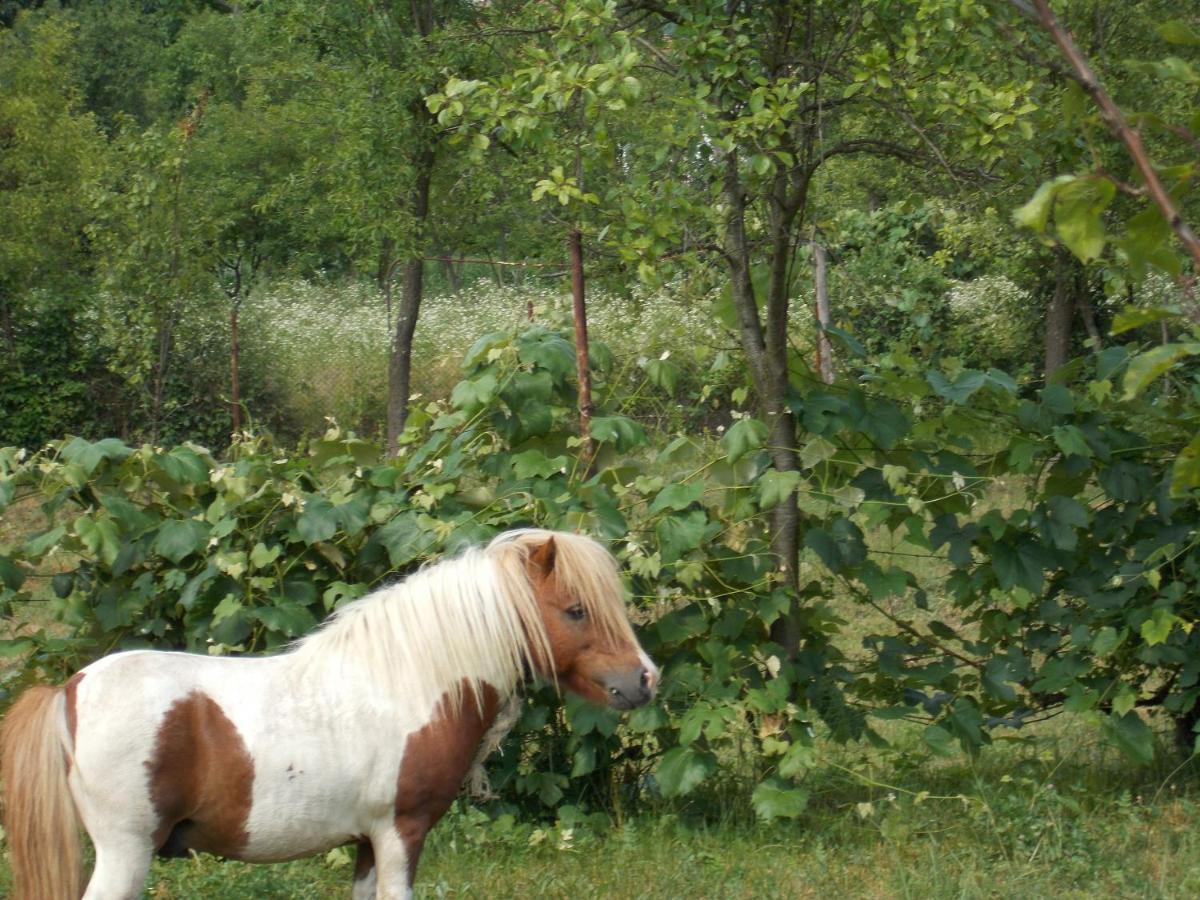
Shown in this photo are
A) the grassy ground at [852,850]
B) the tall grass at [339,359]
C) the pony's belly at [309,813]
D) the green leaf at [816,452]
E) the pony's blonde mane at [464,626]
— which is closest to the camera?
the pony's belly at [309,813]

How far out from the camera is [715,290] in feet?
21.5

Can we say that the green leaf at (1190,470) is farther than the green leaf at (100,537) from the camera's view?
No

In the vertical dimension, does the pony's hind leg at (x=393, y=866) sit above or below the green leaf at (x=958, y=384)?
below

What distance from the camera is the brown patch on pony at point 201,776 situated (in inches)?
136

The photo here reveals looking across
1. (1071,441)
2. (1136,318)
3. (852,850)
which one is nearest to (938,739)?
(852,850)

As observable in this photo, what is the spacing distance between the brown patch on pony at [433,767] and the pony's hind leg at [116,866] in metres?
0.71

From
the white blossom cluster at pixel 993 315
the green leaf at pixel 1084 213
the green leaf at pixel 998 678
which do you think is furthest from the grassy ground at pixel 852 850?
the white blossom cluster at pixel 993 315

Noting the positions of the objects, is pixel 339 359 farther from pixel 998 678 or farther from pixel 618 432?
pixel 998 678

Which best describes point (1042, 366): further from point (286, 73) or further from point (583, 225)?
point (583, 225)

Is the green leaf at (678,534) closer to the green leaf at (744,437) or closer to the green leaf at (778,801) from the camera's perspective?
the green leaf at (744,437)

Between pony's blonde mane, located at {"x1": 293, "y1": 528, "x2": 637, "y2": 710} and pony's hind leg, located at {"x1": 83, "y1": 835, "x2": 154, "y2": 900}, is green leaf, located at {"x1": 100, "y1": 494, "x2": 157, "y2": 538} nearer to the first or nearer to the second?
pony's blonde mane, located at {"x1": 293, "y1": 528, "x2": 637, "y2": 710}

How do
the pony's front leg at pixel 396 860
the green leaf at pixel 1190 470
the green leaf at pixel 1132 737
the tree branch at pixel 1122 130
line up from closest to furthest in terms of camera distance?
the tree branch at pixel 1122 130
the green leaf at pixel 1190 470
the pony's front leg at pixel 396 860
the green leaf at pixel 1132 737

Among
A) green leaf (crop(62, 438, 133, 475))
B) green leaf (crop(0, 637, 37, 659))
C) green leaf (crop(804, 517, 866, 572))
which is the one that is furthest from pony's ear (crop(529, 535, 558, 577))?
green leaf (crop(0, 637, 37, 659))

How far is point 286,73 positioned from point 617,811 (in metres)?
10.6
